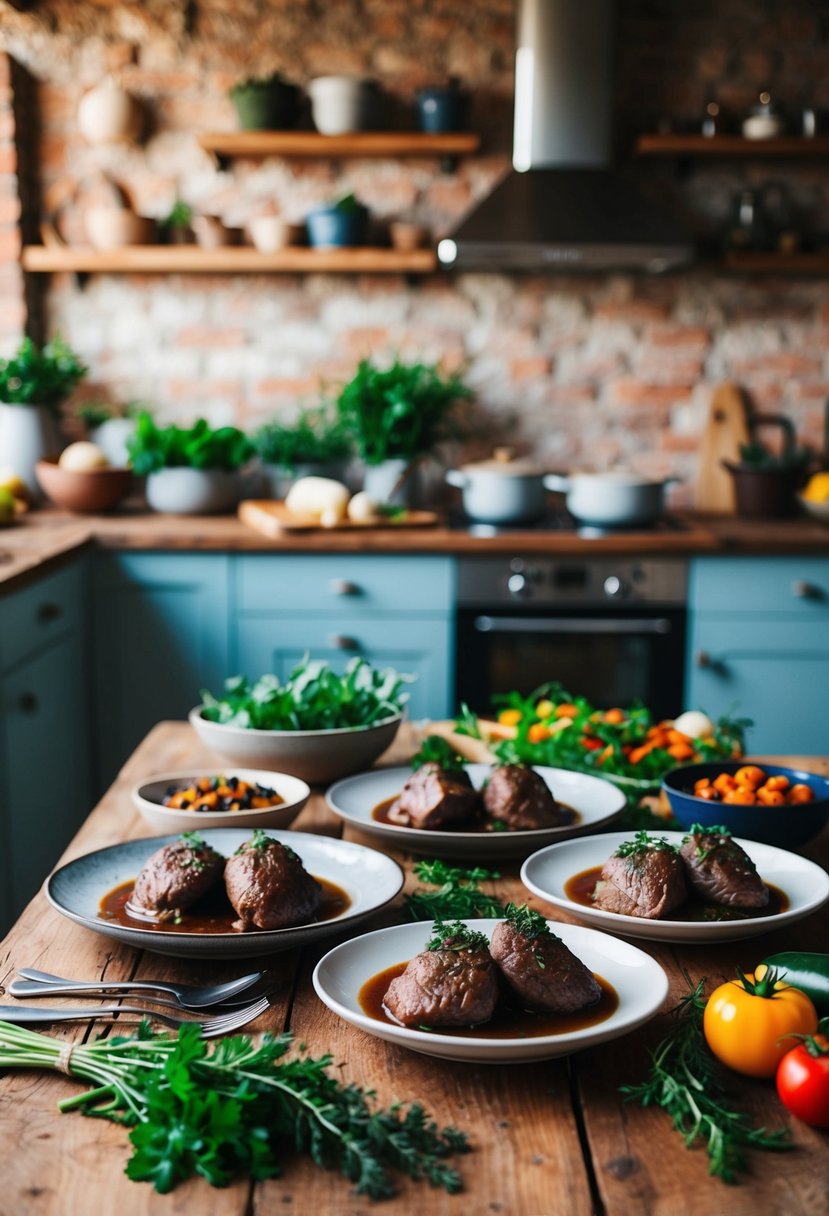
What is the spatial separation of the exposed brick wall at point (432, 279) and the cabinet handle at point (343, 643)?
3.29 feet

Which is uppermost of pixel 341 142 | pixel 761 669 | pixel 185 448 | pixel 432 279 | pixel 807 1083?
pixel 341 142

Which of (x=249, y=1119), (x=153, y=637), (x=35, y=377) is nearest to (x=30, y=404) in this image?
(x=35, y=377)

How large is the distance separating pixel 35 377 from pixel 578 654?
6.20ft

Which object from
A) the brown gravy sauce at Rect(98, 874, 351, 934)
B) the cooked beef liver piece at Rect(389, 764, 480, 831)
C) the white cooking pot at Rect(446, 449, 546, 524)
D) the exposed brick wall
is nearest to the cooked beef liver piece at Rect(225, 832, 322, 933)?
the brown gravy sauce at Rect(98, 874, 351, 934)

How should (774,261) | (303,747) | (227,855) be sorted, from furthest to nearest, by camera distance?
(774,261), (303,747), (227,855)

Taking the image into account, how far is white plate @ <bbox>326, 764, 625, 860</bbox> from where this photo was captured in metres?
1.35

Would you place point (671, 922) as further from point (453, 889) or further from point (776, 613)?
point (776, 613)

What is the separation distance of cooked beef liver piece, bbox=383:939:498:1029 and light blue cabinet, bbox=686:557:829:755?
2585mm

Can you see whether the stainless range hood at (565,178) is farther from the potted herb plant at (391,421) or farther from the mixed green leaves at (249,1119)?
the mixed green leaves at (249,1119)

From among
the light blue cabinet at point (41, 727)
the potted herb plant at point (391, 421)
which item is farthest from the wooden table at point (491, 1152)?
the potted herb plant at point (391, 421)

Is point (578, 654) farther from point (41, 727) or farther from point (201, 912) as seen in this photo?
point (201, 912)

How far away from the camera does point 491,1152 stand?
84cm

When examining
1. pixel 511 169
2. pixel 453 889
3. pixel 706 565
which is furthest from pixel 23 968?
pixel 511 169

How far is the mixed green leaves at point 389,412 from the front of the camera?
12.4ft
